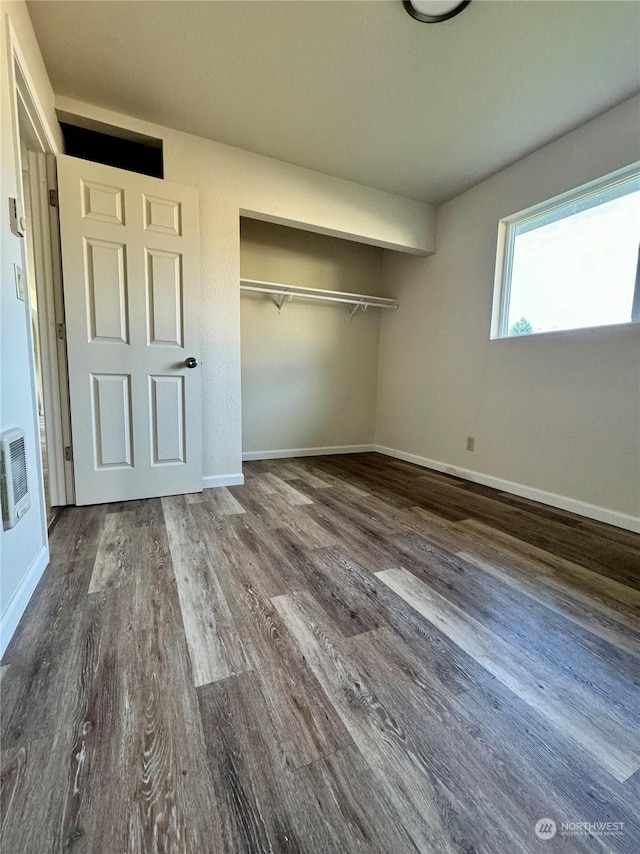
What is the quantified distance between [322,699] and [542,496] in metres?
2.18

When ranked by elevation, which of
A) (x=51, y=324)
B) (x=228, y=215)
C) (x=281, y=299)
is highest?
(x=228, y=215)

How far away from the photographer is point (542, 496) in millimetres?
2396

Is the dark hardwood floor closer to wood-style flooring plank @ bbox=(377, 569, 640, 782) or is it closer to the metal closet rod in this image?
wood-style flooring plank @ bbox=(377, 569, 640, 782)

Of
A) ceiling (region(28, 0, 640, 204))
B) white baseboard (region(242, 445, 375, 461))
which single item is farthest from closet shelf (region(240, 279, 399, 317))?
white baseboard (region(242, 445, 375, 461))

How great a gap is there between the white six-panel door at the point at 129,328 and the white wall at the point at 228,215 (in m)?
0.14

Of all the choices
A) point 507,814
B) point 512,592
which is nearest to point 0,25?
point 507,814

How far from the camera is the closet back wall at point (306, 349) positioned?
3375 mm

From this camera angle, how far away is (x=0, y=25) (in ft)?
3.71

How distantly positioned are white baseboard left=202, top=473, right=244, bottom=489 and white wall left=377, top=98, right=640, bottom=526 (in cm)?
183

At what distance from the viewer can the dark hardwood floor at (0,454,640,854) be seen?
63cm

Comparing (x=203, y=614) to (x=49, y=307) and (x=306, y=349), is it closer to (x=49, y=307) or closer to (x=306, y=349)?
(x=49, y=307)

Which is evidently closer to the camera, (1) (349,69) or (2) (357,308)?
(1) (349,69)

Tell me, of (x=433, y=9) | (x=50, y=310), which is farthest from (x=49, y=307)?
(x=433, y=9)

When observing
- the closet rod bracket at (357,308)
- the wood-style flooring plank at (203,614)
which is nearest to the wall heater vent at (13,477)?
the wood-style flooring plank at (203,614)
